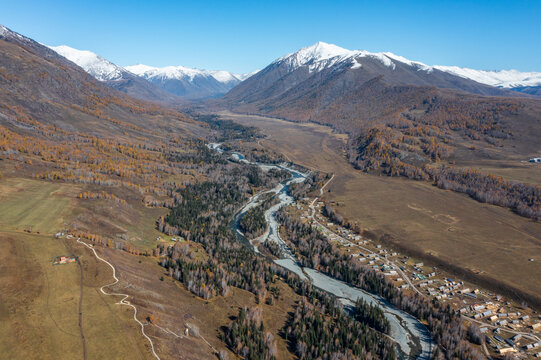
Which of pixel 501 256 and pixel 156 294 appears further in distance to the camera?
pixel 501 256

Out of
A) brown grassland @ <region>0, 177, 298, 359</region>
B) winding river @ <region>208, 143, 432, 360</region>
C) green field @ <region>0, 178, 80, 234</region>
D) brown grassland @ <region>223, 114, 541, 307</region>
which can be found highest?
brown grassland @ <region>223, 114, 541, 307</region>

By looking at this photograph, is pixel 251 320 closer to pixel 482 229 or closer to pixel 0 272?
pixel 0 272

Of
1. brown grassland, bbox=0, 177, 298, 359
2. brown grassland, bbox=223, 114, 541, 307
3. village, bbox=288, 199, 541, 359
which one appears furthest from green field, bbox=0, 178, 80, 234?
brown grassland, bbox=223, 114, 541, 307

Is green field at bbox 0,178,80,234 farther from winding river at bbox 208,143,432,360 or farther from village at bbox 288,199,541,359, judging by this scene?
village at bbox 288,199,541,359

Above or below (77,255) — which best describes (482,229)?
above

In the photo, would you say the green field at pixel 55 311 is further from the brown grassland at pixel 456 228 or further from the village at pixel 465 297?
the brown grassland at pixel 456 228

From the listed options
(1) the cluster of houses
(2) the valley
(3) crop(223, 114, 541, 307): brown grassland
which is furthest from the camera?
(3) crop(223, 114, 541, 307): brown grassland

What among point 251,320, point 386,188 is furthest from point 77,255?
point 386,188
